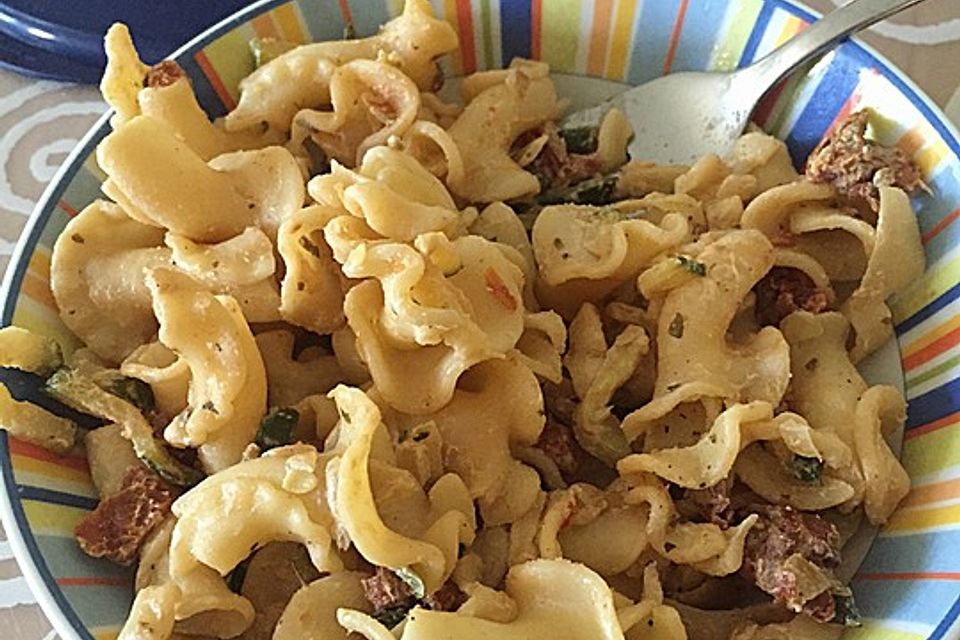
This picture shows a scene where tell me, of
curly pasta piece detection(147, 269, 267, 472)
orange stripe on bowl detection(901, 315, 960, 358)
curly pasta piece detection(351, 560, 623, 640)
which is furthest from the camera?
orange stripe on bowl detection(901, 315, 960, 358)

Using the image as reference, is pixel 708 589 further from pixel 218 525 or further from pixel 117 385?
pixel 117 385

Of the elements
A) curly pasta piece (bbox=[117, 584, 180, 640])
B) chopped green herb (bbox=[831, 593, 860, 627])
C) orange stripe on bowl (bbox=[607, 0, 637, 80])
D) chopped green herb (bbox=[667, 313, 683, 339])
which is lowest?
chopped green herb (bbox=[831, 593, 860, 627])

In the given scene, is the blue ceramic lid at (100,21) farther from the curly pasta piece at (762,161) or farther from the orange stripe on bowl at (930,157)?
the orange stripe on bowl at (930,157)

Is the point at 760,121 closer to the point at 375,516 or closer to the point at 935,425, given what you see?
the point at 935,425

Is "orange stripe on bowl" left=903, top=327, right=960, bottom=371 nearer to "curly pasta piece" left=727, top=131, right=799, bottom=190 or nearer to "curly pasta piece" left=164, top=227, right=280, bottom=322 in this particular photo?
"curly pasta piece" left=727, top=131, right=799, bottom=190

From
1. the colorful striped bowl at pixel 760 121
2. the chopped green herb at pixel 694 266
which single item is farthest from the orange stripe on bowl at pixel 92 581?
the chopped green herb at pixel 694 266

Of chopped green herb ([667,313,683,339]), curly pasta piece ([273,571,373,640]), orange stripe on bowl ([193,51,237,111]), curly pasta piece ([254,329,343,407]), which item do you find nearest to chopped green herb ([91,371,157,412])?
curly pasta piece ([254,329,343,407])
